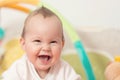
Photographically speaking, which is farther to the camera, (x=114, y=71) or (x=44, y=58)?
(x=114, y=71)

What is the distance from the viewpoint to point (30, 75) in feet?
3.19

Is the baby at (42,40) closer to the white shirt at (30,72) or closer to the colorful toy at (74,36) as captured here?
the white shirt at (30,72)

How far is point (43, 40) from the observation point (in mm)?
875

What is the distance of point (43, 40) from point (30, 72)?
15 cm

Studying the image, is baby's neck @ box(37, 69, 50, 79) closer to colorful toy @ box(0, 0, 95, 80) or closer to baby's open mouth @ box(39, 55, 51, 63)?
baby's open mouth @ box(39, 55, 51, 63)

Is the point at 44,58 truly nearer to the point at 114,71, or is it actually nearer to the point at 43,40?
the point at 43,40

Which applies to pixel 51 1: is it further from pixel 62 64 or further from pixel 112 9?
pixel 62 64

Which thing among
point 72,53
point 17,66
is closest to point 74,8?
point 72,53

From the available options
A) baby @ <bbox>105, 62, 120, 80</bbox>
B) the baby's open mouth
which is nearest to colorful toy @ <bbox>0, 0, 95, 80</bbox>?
baby @ <bbox>105, 62, 120, 80</bbox>

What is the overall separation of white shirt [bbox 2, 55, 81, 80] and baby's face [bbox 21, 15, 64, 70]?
0.07 m

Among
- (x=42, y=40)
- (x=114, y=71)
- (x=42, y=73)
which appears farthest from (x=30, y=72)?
(x=114, y=71)

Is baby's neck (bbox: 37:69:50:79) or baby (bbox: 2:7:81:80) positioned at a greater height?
baby (bbox: 2:7:81:80)

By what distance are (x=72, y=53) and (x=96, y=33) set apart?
0.16 meters

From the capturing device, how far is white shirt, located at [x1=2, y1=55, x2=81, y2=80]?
952 mm
